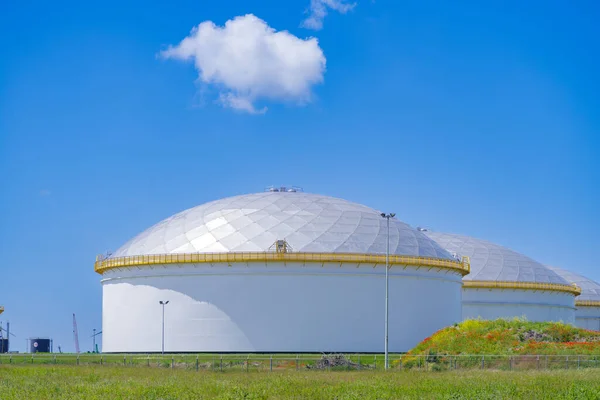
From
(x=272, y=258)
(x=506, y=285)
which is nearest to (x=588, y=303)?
(x=506, y=285)

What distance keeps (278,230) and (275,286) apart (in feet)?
14.6

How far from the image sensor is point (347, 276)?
6244 cm

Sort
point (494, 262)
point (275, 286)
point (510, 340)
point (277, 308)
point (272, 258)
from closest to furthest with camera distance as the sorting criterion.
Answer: point (510, 340), point (272, 258), point (277, 308), point (275, 286), point (494, 262)

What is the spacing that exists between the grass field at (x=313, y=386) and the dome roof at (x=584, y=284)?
6191 cm

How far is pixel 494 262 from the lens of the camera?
85000 mm

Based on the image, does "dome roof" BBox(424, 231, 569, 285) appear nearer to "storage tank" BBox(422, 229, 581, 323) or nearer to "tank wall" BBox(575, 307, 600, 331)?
"storage tank" BBox(422, 229, 581, 323)

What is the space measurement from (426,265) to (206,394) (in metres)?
35.1

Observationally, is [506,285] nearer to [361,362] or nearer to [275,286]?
[275,286]

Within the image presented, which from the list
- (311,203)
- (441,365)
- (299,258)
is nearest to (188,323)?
(299,258)

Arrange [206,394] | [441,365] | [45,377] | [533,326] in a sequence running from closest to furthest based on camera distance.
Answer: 1. [206,394]
2. [45,377]
3. [441,365]
4. [533,326]

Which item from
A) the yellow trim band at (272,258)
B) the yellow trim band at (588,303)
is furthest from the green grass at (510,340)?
the yellow trim band at (588,303)

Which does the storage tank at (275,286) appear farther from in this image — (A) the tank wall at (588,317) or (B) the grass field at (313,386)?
(A) the tank wall at (588,317)

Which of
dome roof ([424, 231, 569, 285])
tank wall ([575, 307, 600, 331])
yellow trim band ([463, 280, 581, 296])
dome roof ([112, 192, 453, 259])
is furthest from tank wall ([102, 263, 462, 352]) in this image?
tank wall ([575, 307, 600, 331])

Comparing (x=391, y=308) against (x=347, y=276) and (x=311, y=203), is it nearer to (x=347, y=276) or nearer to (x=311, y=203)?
(x=347, y=276)
